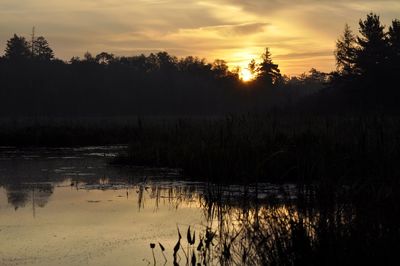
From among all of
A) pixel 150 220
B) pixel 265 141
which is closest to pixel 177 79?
pixel 265 141

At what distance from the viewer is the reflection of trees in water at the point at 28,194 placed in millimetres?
9234

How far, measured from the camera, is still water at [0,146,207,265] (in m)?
6.11

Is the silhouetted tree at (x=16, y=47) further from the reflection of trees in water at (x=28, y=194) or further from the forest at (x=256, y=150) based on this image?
the reflection of trees in water at (x=28, y=194)

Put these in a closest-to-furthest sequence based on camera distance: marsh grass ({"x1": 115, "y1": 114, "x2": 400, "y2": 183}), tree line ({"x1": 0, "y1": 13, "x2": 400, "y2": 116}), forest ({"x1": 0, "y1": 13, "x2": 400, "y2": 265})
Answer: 1. forest ({"x1": 0, "y1": 13, "x2": 400, "y2": 265})
2. marsh grass ({"x1": 115, "y1": 114, "x2": 400, "y2": 183})
3. tree line ({"x1": 0, "y1": 13, "x2": 400, "y2": 116})

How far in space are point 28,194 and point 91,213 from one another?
88.2 inches

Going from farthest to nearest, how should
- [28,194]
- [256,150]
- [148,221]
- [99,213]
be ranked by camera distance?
[256,150] → [28,194] → [99,213] → [148,221]

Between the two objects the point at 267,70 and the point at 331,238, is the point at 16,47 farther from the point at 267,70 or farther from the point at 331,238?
the point at 331,238

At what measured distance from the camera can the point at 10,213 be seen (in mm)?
8344

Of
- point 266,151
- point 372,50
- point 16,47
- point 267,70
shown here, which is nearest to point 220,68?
point 267,70

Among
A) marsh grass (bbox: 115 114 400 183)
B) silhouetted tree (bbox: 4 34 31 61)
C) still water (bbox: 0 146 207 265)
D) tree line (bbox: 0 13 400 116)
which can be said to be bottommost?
still water (bbox: 0 146 207 265)

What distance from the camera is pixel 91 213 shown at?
8.36 metres

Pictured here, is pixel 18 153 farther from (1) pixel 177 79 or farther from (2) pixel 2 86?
(1) pixel 177 79

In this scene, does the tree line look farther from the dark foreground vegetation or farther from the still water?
the dark foreground vegetation

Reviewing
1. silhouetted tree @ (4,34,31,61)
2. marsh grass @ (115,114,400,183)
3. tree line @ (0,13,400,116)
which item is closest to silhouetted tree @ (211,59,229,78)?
tree line @ (0,13,400,116)
